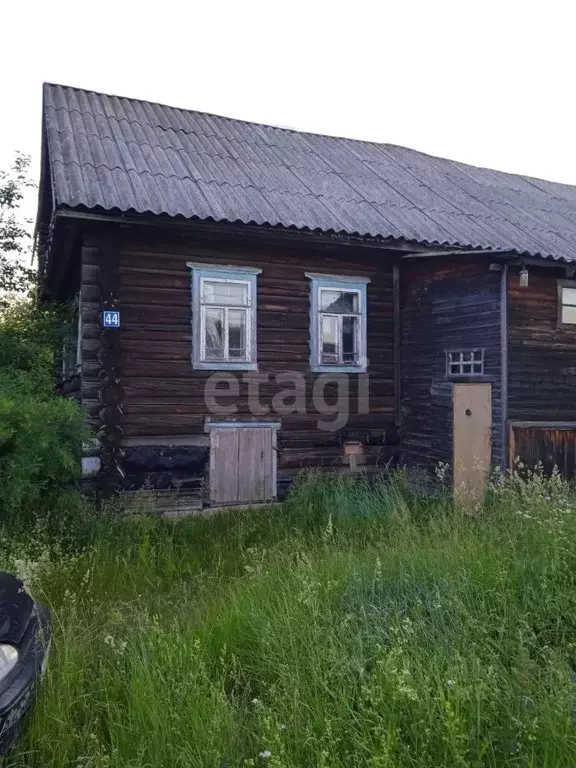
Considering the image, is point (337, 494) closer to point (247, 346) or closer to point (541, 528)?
point (247, 346)

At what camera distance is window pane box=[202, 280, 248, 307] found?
8.71 metres

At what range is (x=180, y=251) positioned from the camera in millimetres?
8523

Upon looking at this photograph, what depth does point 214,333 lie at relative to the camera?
8.77 m

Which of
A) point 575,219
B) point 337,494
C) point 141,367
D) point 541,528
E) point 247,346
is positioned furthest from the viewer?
point 575,219

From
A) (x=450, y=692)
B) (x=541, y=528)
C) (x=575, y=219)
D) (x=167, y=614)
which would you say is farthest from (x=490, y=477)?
(x=575, y=219)

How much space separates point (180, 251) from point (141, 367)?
5.86 ft

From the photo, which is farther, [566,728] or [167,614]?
[167,614]

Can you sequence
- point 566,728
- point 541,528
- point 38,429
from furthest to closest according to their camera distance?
point 38,429 → point 541,528 → point 566,728

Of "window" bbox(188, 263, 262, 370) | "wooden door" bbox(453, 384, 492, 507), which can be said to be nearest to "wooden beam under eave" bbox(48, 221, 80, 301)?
"window" bbox(188, 263, 262, 370)

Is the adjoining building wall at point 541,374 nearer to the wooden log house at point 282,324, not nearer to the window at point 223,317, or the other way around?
the wooden log house at point 282,324

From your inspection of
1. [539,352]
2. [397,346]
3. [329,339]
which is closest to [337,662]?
[329,339]

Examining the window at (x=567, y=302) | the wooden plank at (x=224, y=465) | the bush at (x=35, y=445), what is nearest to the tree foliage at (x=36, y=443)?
the bush at (x=35, y=445)

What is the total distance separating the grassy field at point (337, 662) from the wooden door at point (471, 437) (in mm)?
3659
